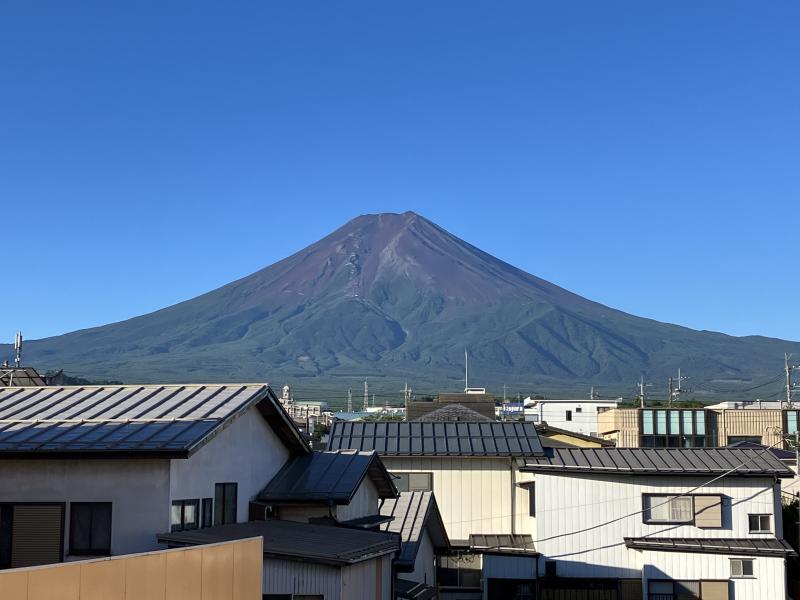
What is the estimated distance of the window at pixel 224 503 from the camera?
56.1 feet

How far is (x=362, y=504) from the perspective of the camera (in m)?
21.7

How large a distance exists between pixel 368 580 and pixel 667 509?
15.2 metres

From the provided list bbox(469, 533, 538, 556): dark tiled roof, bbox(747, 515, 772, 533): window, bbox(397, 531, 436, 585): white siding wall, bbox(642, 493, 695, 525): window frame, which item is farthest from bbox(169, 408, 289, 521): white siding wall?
bbox(747, 515, 772, 533): window

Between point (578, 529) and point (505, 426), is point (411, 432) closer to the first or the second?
point (505, 426)

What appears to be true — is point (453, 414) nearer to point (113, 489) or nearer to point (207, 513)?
point (207, 513)

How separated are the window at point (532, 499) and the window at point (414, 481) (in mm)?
3220

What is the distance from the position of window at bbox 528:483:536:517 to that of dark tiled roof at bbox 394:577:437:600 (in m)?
8.26

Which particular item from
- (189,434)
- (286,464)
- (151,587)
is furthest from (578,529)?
(151,587)

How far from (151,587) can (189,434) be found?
6.11 meters

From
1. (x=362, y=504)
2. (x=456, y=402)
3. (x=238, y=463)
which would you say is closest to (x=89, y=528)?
(x=238, y=463)

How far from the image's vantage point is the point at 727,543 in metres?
27.4

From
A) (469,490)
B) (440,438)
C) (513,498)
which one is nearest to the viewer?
(513,498)

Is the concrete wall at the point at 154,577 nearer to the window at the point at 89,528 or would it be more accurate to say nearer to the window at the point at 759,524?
the window at the point at 89,528

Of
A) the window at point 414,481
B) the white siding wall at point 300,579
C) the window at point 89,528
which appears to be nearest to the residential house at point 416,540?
the window at point 414,481
